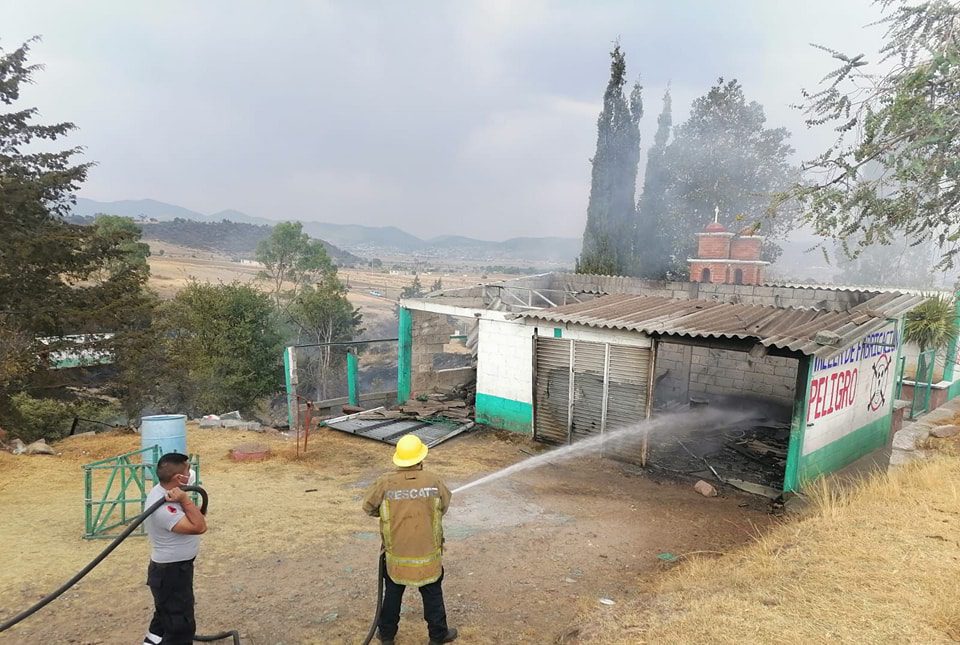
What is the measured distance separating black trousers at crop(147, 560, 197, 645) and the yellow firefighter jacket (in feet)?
4.41

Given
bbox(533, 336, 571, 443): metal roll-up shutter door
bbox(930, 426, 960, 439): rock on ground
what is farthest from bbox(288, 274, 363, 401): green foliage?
bbox(930, 426, 960, 439): rock on ground

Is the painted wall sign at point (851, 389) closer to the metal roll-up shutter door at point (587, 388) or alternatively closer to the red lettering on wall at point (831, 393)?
the red lettering on wall at point (831, 393)

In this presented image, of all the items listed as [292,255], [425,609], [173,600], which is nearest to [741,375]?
[425,609]

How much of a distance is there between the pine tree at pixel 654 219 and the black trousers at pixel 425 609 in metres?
35.0

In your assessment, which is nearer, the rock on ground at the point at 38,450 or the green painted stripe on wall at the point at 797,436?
the green painted stripe on wall at the point at 797,436

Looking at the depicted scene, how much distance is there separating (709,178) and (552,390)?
105ft

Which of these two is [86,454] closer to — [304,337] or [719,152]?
[304,337]

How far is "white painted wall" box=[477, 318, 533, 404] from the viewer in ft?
40.7

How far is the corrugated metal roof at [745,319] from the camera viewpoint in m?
8.64

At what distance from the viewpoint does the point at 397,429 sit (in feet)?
42.1

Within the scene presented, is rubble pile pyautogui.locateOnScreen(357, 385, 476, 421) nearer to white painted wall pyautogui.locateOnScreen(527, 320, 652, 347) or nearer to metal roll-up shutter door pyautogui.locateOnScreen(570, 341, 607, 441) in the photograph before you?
metal roll-up shutter door pyautogui.locateOnScreen(570, 341, 607, 441)

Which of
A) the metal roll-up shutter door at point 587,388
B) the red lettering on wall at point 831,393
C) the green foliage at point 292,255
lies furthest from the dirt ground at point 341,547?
the green foliage at point 292,255

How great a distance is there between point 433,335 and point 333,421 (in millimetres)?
3705

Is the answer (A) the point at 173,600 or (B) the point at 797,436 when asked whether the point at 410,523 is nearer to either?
(A) the point at 173,600
